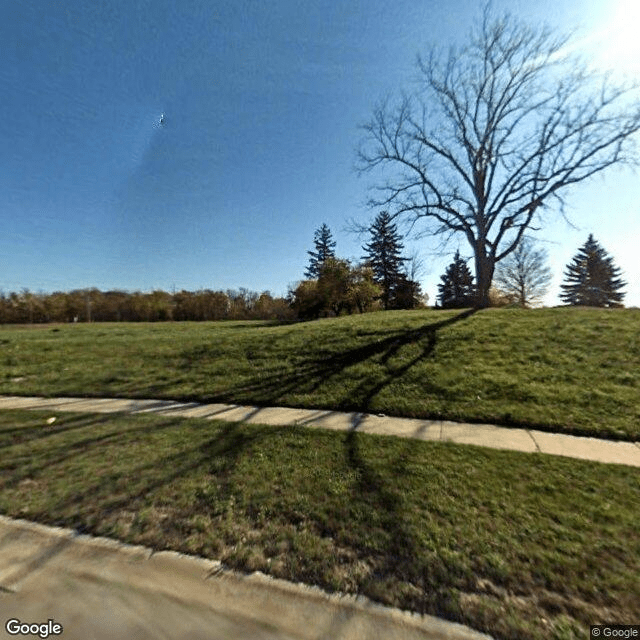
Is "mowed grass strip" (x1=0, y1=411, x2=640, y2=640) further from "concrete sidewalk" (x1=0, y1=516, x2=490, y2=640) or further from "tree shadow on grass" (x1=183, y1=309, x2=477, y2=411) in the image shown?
"tree shadow on grass" (x1=183, y1=309, x2=477, y2=411)

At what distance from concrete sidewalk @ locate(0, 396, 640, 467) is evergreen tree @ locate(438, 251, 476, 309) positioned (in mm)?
49369

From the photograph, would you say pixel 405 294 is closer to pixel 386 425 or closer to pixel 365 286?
pixel 365 286

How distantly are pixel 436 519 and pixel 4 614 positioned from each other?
10.5 ft

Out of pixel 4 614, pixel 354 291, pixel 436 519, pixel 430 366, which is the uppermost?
pixel 354 291

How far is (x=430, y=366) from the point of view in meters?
7.64

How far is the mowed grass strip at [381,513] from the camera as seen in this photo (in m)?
2.19

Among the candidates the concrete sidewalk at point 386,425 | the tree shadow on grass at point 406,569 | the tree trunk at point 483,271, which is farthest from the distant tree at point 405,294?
the tree shadow on grass at point 406,569

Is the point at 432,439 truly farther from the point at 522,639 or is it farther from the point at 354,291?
the point at 354,291

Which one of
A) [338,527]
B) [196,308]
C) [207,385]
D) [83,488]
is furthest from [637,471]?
[196,308]

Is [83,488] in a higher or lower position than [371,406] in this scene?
lower

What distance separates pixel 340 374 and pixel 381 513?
4.83m

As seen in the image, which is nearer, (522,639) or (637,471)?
(522,639)

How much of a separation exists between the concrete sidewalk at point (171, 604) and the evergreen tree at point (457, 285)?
2082 inches

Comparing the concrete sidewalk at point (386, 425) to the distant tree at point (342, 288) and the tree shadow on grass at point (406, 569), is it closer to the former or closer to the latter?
the tree shadow on grass at point (406, 569)
